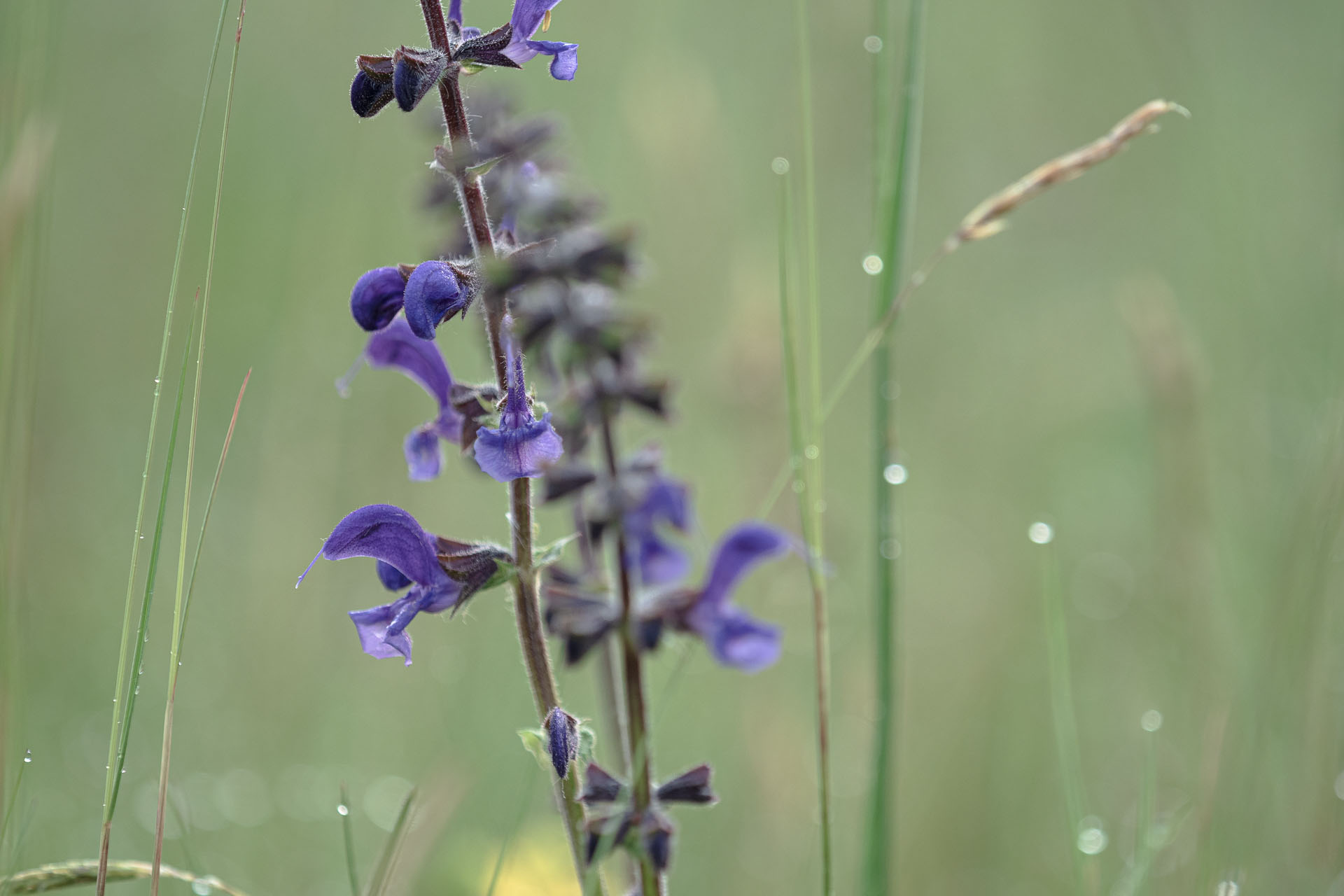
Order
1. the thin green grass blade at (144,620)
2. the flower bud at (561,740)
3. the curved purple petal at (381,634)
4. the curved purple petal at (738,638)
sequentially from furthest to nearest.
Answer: the curved purple petal at (738,638) < the curved purple petal at (381,634) < the flower bud at (561,740) < the thin green grass blade at (144,620)

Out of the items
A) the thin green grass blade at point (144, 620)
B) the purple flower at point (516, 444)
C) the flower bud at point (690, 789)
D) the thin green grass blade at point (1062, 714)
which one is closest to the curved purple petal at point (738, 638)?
the flower bud at point (690, 789)

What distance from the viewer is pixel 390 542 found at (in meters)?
1.74

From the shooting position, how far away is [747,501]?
146 inches

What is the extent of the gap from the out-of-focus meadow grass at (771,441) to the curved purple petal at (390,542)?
473mm

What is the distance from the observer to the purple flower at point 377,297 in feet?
5.49

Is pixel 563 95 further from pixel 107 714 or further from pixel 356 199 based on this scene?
pixel 107 714

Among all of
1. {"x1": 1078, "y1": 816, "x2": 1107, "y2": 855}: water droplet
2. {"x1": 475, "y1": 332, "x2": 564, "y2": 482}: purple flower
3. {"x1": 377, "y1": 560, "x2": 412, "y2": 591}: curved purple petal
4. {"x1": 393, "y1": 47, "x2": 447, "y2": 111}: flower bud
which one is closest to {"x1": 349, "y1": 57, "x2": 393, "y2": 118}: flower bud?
{"x1": 393, "y1": 47, "x2": 447, "y2": 111}: flower bud

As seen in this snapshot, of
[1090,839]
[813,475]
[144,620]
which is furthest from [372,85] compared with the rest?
[1090,839]

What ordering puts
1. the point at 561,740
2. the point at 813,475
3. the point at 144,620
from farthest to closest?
the point at 813,475
the point at 561,740
the point at 144,620

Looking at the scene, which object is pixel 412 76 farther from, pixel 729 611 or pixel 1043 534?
pixel 1043 534

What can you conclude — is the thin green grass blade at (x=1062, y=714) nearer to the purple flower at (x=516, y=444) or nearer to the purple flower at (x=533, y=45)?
the purple flower at (x=516, y=444)

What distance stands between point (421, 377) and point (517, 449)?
0.59 metres

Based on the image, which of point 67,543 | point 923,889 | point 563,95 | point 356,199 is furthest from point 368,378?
point 923,889

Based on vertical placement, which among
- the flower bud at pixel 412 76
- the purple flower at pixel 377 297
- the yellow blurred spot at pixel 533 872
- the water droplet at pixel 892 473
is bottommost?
the yellow blurred spot at pixel 533 872
